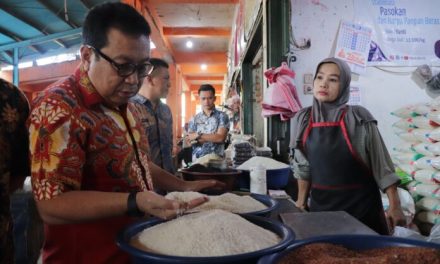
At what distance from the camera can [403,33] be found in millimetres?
3324

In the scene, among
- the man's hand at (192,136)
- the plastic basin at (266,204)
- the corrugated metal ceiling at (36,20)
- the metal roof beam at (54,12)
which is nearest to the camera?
the plastic basin at (266,204)

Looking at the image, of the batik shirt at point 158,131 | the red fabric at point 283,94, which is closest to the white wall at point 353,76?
the red fabric at point 283,94

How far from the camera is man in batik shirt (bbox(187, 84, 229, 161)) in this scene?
183 inches

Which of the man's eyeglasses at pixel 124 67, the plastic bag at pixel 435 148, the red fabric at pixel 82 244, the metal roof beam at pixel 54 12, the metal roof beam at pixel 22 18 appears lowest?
the red fabric at pixel 82 244

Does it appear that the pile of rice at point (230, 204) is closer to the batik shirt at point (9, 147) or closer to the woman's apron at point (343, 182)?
the batik shirt at point (9, 147)

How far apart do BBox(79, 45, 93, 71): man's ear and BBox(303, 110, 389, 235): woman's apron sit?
1.62m

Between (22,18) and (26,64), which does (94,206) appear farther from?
(26,64)

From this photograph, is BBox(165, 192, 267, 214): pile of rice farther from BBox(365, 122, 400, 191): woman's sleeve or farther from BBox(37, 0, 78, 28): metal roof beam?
BBox(37, 0, 78, 28): metal roof beam

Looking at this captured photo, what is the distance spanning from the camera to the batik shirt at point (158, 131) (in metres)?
2.91

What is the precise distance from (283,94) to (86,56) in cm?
217

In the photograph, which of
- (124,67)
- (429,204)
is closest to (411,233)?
(429,204)

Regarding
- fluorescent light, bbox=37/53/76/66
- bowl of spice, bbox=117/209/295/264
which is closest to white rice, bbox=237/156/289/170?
bowl of spice, bbox=117/209/295/264

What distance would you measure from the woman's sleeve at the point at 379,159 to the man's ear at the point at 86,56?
169 centimetres

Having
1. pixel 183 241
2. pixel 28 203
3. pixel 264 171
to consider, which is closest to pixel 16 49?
pixel 28 203
